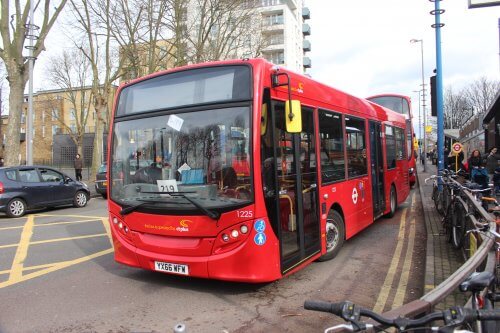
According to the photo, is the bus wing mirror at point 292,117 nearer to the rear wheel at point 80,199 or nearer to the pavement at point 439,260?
the pavement at point 439,260

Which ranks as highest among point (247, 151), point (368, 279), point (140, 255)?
point (247, 151)

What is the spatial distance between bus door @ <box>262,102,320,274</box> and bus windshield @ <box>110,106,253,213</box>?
1.19 feet

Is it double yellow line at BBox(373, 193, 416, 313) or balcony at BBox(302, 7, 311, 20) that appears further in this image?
balcony at BBox(302, 7, 311, 20)

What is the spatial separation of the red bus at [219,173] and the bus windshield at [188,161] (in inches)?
0.5

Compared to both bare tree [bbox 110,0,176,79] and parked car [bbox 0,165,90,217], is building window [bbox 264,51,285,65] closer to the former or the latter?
bare tree [bbox 110,0,176,79]

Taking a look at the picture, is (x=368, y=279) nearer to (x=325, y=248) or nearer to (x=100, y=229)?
(x=325, y=248)

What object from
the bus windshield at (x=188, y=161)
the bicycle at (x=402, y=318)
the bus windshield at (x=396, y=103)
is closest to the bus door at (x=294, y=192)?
the bus windshield at (x=188, y=161)

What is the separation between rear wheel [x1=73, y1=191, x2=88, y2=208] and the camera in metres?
14.9

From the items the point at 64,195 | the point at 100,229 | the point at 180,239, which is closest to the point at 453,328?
the point at 180,239

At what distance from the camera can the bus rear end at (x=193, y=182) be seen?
187 inches

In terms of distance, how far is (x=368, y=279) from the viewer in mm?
5758

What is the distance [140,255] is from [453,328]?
402 cm

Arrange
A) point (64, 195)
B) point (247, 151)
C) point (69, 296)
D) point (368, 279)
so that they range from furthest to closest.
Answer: point (64, 195) → point (368, 279) → point (69, 296) → point (247, 151)

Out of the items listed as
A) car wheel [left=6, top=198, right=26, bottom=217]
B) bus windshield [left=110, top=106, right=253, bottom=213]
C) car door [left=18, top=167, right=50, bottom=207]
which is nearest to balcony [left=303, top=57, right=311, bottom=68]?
car door [left=18, top=167, right=50, bottom=207]
